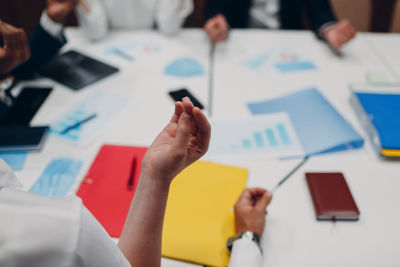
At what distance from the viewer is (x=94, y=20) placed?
1412mm

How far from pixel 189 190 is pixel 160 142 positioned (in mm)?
250

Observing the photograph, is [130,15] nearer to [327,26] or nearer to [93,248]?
[327,26]

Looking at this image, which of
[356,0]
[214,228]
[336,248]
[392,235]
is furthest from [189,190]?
[356,0]

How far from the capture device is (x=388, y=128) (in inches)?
36.8

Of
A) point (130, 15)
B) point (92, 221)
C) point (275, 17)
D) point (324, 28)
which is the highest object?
point (92, 221)

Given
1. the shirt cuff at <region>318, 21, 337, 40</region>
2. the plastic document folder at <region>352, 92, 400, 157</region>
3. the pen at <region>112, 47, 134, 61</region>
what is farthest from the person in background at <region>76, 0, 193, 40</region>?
the plastic document folder at <region>352, 92, 400, 157</region>

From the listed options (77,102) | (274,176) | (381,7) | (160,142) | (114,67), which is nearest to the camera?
(160,142)

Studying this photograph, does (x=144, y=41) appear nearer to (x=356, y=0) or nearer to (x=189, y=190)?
(x=189, y=190)

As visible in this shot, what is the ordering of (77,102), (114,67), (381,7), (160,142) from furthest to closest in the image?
(381,7)
(114,67)
(77,102)
(160,142)

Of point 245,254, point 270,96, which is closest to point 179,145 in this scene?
point 245,254

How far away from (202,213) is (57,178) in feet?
1.31

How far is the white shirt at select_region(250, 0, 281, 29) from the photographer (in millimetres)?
1927

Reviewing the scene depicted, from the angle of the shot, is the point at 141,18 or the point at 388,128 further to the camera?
the point at 141,18

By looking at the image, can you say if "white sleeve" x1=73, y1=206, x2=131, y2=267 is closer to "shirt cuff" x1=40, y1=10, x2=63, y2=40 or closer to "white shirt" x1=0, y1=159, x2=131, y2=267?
"white shirt" x1=0, y1=159, x2=131, y2=267
